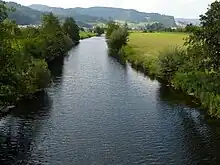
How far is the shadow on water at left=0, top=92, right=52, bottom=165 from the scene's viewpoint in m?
32.9

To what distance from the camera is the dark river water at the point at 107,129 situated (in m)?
32.6

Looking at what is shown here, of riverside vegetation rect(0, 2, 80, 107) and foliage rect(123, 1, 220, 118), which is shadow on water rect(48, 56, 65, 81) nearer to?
riverside vegetation rect(0, 2, 80, 107)

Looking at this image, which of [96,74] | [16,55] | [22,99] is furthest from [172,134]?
[96,74]

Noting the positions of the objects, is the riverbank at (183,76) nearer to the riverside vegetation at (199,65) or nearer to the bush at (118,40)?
the riverside vegetation at (199,65)

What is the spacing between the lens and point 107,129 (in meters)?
39.5

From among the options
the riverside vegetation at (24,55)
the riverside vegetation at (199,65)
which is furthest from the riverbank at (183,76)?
the riverside vegetation at (24,55)

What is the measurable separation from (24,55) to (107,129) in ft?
58.9

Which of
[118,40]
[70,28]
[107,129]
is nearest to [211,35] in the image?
[107,129]

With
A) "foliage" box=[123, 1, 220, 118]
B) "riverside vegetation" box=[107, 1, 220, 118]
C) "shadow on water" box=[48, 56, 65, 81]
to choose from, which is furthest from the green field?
"shadow on water" box=[48, 56, 65, 81]

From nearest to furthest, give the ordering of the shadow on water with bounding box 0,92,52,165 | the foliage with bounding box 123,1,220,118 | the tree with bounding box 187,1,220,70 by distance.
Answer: the shadow on water with bounding box 0,92,52,165, the tree with bounding box 187,1,220,70, the foliage with bounding box 123,1,220,118

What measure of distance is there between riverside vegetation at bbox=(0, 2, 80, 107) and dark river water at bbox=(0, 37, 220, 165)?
8.21ft

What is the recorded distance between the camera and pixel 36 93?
53.8 meters

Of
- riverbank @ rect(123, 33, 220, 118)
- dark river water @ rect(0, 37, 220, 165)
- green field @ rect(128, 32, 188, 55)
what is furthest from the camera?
green field @ rect(128, 32, 188, 55)

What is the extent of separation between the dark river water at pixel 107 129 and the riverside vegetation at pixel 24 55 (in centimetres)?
250
